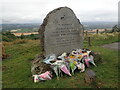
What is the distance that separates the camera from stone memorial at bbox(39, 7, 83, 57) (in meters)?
6.76

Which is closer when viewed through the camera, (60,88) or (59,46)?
(60,88)

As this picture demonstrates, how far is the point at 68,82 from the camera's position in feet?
16.6

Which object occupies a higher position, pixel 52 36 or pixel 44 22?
pixel 44 22

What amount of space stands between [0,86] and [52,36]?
3.00m

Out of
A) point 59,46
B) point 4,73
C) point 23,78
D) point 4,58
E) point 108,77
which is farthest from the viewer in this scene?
point 4,58

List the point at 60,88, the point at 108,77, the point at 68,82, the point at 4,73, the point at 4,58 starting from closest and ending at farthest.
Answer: the point at 60,88
the point at 68,82
the point at 108,77
the point at 4,73
the point at 4,58

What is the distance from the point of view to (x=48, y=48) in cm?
681

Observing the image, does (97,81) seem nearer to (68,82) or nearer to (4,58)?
(68,82)

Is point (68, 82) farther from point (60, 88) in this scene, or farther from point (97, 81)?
point (97, 81)

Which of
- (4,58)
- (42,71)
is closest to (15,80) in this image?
(42,71)

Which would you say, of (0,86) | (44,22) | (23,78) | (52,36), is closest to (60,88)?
(23,78)

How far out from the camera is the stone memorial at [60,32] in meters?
6.76

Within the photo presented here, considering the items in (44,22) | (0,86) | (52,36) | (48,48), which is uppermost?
(44,22)

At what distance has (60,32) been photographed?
7164 mm
